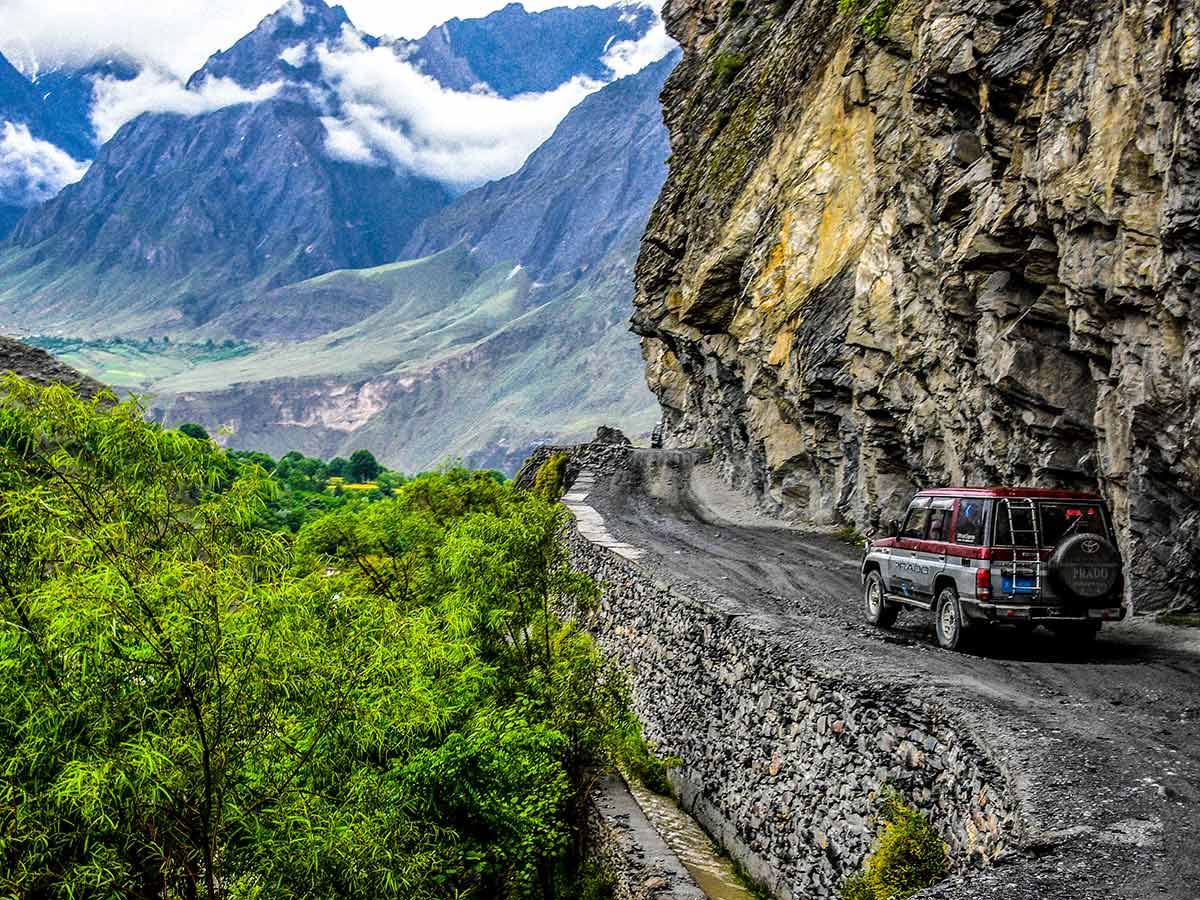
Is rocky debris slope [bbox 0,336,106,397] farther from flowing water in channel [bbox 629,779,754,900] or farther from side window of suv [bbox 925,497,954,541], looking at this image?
side window of suv [bbox 925,497,954,541]

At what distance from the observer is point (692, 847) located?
16609 millimetres

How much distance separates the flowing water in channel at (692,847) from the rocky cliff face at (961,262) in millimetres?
8204

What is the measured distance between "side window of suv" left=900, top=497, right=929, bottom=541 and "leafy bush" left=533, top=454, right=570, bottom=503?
3371cm

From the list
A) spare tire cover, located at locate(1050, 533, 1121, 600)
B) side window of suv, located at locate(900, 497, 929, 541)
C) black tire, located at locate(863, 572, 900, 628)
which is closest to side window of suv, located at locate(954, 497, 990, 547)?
spare tire cover, located at locate(1050, 533, 1121, 600)

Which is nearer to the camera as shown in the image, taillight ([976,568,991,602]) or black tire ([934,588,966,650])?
taillight ([976,568,991,602])

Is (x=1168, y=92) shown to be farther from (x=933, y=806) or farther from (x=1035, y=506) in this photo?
(x=933, y=806)

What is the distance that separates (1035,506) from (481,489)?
31901 mm

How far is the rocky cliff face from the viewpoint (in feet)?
50.8

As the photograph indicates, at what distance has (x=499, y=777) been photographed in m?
15.5

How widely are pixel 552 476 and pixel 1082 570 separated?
40.0 meters

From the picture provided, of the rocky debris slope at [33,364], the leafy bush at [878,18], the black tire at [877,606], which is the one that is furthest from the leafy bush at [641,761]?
the rocky debris slope at [33,364]

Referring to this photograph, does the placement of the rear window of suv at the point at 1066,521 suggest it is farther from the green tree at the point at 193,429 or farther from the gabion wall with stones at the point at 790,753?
the green tree at the point at 193,429

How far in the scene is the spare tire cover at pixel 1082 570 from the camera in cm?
1371

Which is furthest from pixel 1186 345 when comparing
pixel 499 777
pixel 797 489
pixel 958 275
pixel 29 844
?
pixel 797 489
